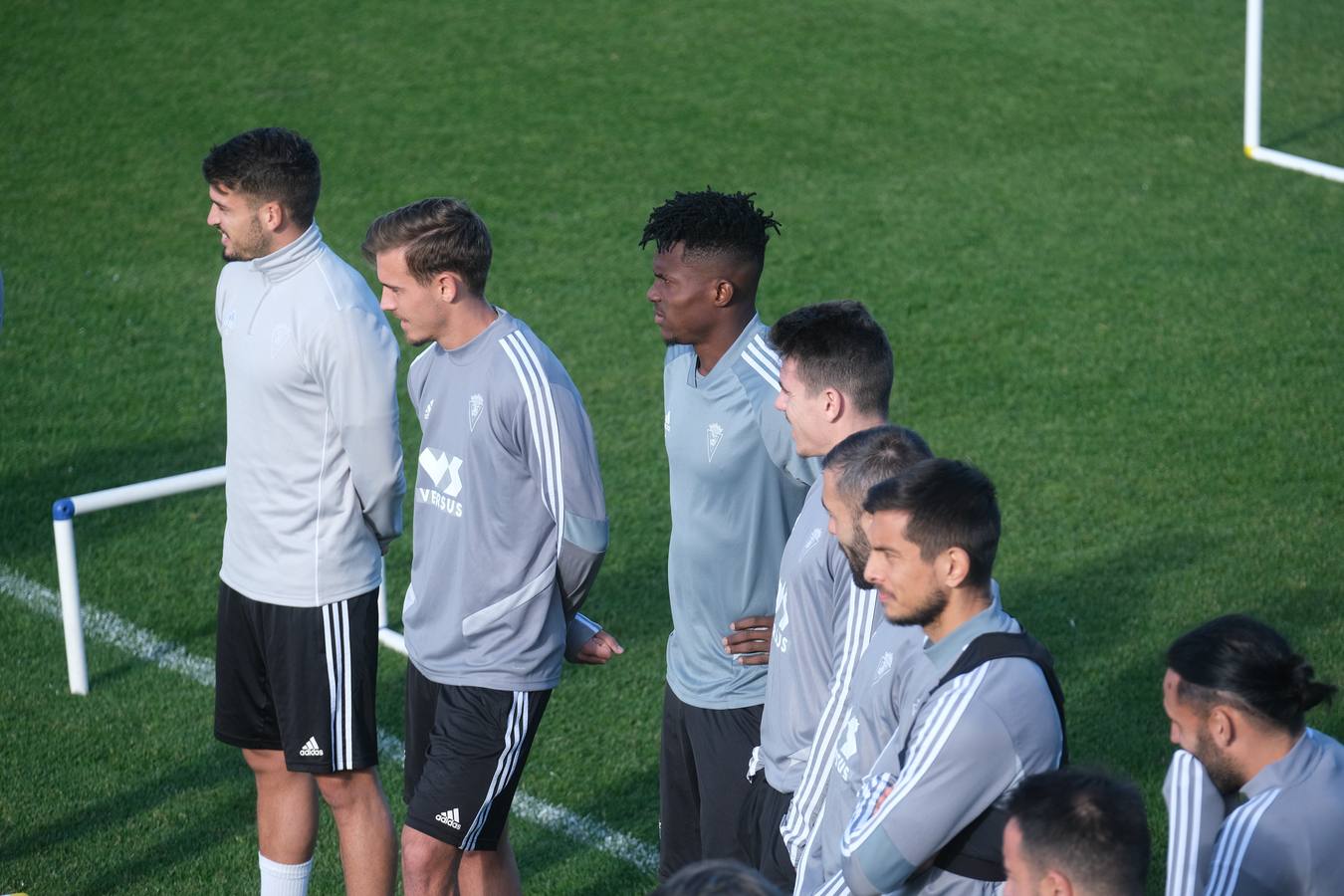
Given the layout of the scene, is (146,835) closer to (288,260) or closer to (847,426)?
(288,260)

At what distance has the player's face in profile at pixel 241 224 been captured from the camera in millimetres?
4426

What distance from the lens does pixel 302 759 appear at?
4430mm

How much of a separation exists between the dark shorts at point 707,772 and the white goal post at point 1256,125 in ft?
31.0

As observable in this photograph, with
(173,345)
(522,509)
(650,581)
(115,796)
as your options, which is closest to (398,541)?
(650,581)

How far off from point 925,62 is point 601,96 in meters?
3.14

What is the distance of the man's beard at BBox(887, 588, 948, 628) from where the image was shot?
3.07 m

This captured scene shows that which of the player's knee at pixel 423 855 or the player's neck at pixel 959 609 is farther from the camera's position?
the player's knee at pixel 423 855

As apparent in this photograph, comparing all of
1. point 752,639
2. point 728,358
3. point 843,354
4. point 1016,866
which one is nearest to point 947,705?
point 1016,866

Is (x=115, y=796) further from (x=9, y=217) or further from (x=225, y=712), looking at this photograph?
(x=9, y=217)

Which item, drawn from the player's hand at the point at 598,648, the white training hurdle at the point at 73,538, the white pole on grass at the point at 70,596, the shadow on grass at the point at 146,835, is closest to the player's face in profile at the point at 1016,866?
the player's hand at the point at 598,648

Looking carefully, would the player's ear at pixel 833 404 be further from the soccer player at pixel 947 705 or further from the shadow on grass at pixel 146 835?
the shadow on grass at pixel 146 835

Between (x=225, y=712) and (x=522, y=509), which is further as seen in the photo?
(x=225, y=712)

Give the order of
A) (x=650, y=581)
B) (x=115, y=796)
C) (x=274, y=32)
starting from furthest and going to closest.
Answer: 1. (x=274, y=32)
2. (x=650, y=581)
3. (x=115, y=796)

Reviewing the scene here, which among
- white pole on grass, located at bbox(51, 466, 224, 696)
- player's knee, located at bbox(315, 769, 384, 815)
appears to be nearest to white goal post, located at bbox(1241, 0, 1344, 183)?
white pole on grass, located at bbox(51, 466, 224, 696)
